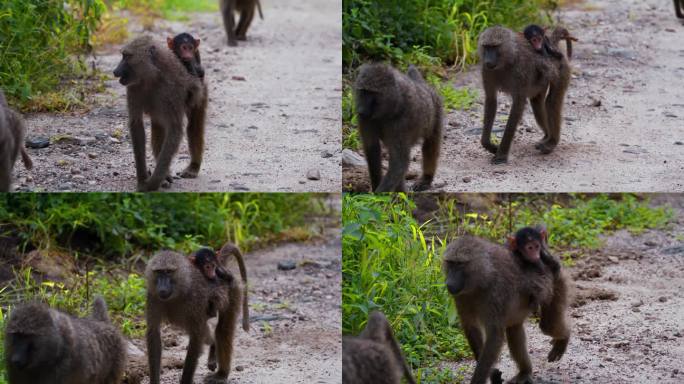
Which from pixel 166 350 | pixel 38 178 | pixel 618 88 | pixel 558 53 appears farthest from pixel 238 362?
pixel 618 88

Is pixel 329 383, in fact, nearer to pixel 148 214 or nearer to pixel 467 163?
pixel 467 163

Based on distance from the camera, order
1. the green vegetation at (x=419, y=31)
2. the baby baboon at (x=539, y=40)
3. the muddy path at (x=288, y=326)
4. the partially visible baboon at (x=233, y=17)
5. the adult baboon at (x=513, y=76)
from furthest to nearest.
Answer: the partially visible baboon at (x=233, y=17) → the green vegetation at (x=419, y=31) → the baby baboon at (x=539, y=40) → the adult baboon at (x=513, y=76) → the muddy path at (x=288, y=326)

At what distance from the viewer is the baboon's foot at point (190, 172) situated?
7.64 metres

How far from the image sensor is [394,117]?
6.67 metres

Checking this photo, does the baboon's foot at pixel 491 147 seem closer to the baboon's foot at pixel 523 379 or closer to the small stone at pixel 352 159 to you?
the small stone at pixel 352 159

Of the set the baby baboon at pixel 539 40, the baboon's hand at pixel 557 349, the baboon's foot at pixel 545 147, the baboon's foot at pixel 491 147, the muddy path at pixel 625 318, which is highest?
the baby baboon at pixel 539 40

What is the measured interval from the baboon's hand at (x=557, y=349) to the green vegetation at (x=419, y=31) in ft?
10.9

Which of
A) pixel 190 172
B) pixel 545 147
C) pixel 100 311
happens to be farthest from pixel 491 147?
pixel 100 311

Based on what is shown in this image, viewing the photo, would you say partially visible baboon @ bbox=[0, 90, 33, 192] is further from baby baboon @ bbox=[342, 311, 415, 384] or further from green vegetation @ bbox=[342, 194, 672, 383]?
baby baboon @ bbox=[342, 311, 415, 384]

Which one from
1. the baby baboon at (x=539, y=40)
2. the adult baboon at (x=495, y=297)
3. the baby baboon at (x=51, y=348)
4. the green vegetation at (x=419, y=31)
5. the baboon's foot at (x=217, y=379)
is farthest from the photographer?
the green vegetation at (x=419, y=31)

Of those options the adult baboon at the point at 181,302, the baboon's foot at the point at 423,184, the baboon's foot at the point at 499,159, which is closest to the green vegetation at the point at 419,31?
the baboon's foot at the point at 499,159

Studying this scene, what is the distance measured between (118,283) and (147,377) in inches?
58.8

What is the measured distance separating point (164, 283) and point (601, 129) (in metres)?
4.32

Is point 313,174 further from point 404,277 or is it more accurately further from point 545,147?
point 545,147
